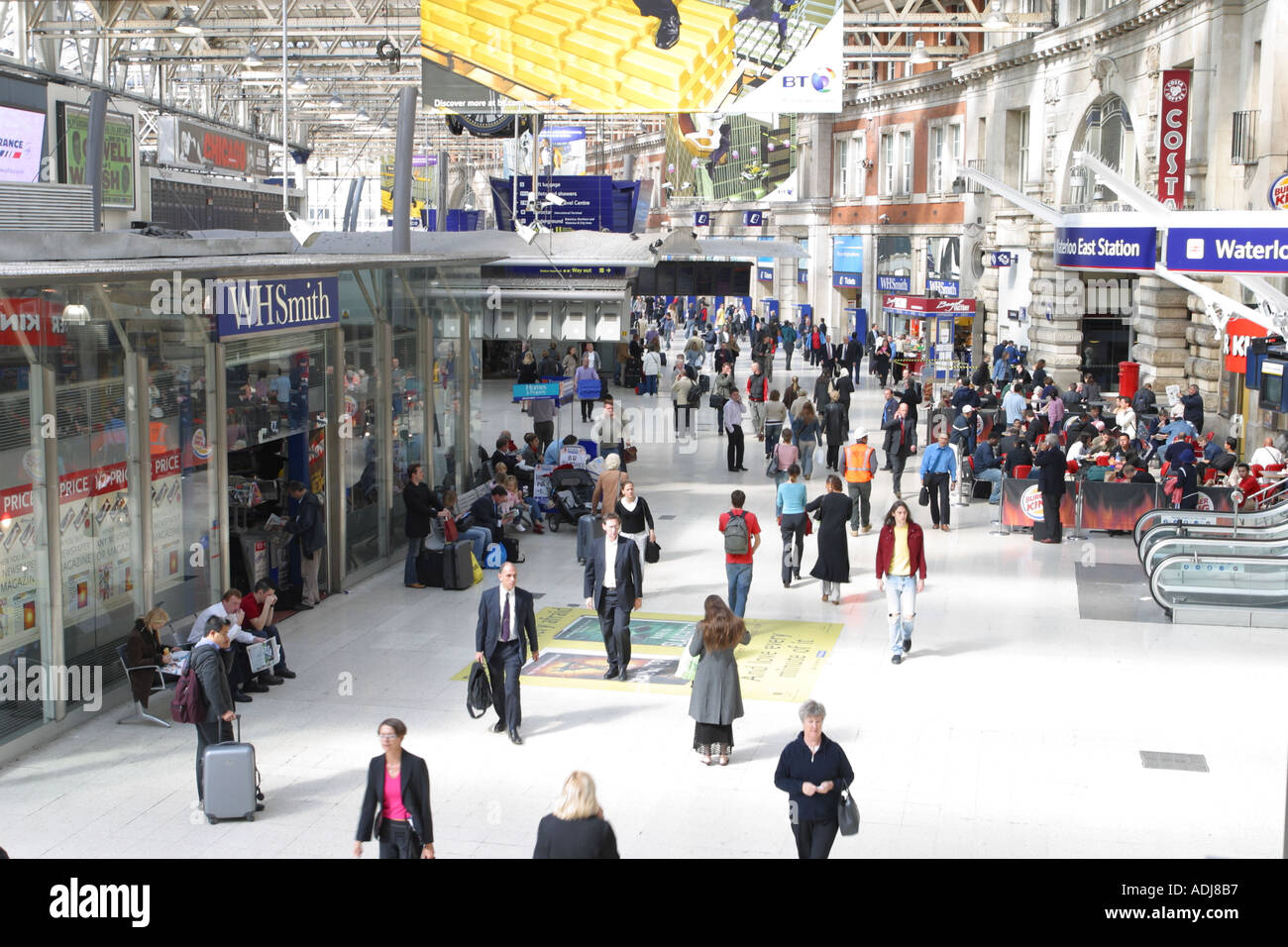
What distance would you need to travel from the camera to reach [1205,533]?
1678cm

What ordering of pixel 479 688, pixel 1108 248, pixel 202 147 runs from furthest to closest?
1. pixel 202 147
2. pixel 1108 248
3. pixel 479 688

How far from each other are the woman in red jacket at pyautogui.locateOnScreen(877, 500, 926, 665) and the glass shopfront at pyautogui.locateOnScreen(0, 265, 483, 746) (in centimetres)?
617

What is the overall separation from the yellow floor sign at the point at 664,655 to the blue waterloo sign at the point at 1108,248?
20.3 ft

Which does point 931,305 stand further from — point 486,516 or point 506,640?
point 506,640

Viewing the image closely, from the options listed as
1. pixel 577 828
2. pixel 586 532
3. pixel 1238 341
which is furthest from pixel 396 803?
pixel 1238 341

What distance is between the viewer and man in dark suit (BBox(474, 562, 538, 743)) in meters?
11.2

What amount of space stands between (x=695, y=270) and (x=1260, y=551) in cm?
2435

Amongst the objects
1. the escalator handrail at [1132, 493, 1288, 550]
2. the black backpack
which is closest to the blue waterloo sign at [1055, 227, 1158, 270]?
the escalator handrail at [1132, 493, 1288, 550]

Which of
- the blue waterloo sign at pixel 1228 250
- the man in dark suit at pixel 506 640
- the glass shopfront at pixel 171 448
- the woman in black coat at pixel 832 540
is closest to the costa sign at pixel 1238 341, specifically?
the blue waterloo sign at pixel 1228 250

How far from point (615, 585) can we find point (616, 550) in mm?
324

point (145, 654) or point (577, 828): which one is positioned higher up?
point (577, 828)

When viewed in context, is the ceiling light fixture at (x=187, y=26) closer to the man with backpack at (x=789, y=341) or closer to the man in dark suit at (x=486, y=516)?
the man in dark suit at (x=486, y=516)

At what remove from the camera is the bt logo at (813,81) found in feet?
85.3
